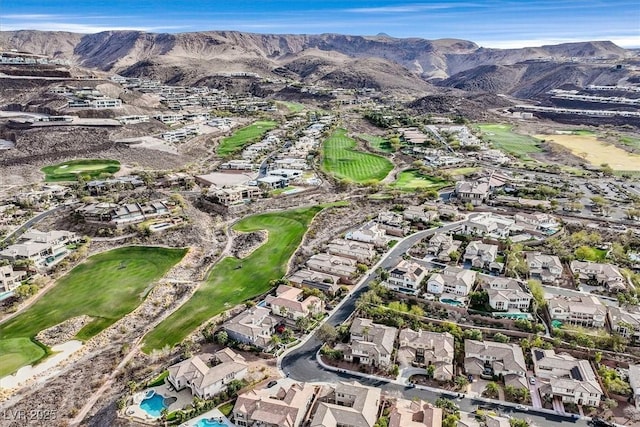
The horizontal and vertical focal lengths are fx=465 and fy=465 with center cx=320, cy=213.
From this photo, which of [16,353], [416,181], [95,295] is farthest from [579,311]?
[416,181]

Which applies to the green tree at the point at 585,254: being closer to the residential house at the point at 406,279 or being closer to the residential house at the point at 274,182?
the residential house at the point at 406,279

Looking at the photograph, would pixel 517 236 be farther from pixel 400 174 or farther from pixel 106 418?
pixel 106 418

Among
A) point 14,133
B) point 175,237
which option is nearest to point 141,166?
point 14,133

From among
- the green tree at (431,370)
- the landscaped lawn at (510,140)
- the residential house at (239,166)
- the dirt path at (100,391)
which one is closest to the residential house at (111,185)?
the residential house at (239,166)

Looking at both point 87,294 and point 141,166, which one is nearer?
point 87,294

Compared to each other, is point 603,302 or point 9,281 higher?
point 603,302
